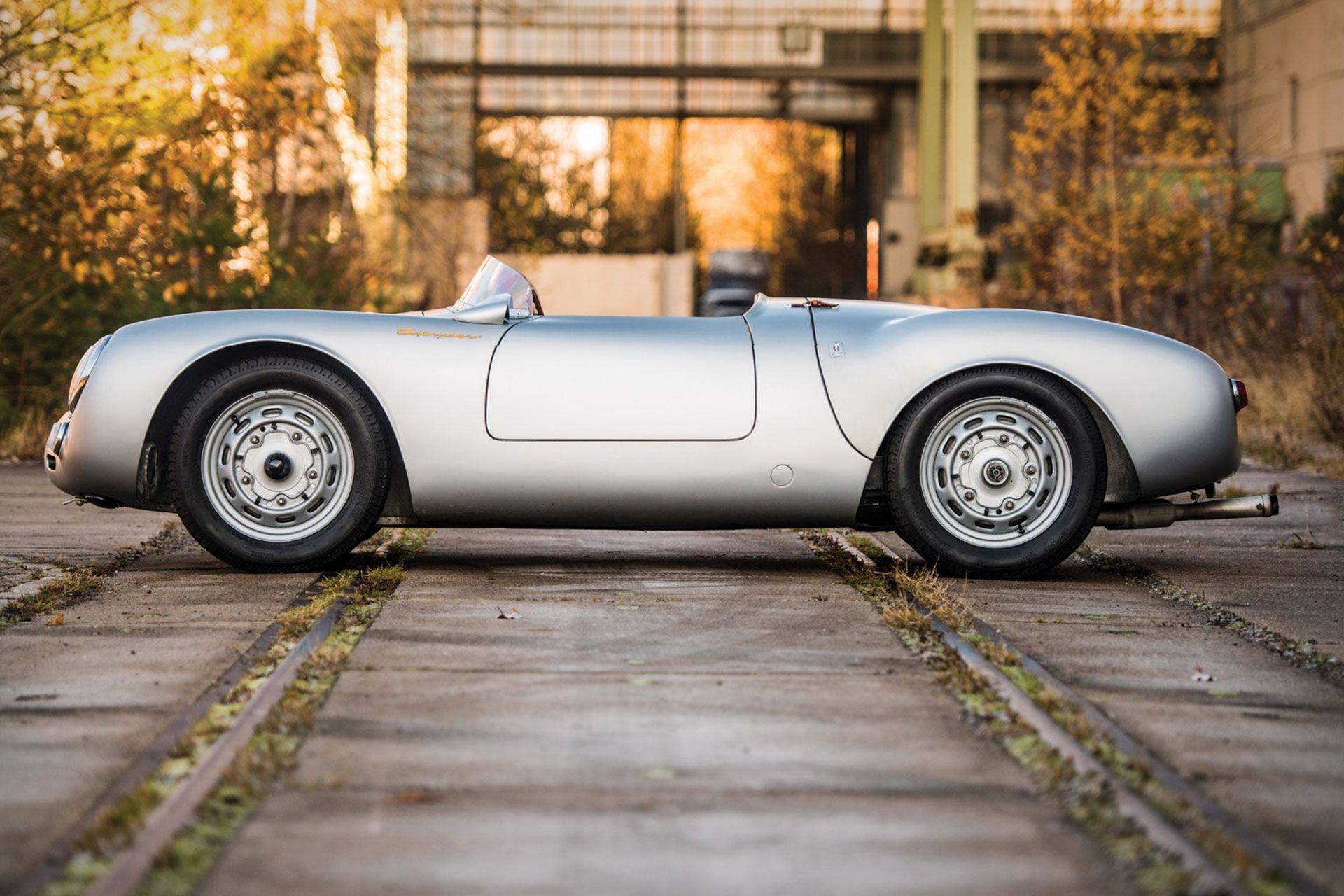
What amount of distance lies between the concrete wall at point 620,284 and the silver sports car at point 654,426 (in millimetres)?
34154

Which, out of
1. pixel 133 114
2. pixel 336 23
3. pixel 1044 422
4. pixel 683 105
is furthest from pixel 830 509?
pixel 683 105

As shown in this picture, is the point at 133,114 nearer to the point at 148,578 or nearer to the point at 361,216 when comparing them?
the point at 148,578

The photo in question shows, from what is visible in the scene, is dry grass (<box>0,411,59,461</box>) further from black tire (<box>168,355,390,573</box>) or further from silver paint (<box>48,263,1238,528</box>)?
black tire (<box>168,355,390,573</box>)

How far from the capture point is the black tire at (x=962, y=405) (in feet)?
20.9

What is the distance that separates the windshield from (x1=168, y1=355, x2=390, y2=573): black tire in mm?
568

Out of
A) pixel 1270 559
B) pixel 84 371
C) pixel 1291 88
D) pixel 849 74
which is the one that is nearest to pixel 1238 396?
pixel 1270 559

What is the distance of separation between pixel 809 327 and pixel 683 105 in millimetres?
37991

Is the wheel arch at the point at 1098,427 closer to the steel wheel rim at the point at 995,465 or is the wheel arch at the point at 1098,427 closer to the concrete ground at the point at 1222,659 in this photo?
the steel wheel rim at the point at 995,465

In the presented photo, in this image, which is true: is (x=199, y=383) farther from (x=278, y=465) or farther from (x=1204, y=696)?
(x=1204, y=696)

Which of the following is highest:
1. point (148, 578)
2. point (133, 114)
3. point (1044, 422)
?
point (133, 114)

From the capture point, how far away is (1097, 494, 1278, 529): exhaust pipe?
259 inches

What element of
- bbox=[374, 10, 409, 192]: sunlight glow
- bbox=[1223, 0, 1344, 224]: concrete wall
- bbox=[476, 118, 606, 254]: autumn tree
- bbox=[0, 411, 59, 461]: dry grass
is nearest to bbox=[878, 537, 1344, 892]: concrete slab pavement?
bbox=[0, 411, 59, 461]: dry grass

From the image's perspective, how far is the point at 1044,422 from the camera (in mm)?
6434

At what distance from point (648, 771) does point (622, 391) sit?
9.21ft
